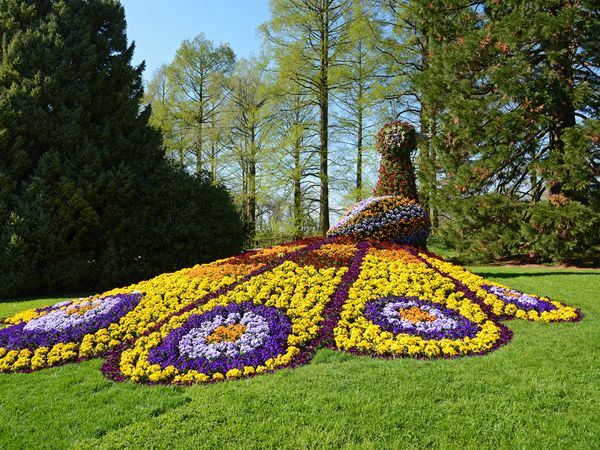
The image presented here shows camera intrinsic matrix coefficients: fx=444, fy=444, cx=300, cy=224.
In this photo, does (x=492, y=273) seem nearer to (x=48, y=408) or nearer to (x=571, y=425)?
(x=571, y=425)

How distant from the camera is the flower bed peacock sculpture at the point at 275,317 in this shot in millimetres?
4777

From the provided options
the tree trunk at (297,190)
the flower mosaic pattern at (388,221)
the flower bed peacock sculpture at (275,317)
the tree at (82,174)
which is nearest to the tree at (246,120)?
the tree trunk at (297,190)

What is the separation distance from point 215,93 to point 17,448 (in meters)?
20.9

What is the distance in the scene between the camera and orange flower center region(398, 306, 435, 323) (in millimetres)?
5598

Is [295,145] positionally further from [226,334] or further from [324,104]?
[226,334]

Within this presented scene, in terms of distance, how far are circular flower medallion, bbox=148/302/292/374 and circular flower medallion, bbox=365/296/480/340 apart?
1227 mm

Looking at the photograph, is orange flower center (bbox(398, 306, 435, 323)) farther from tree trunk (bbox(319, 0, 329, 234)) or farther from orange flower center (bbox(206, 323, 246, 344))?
tree trunk (bbox(319, 0, 329, 234))

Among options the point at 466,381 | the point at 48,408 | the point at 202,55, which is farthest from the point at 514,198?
the point at 202,55

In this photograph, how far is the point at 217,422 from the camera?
10.9ft

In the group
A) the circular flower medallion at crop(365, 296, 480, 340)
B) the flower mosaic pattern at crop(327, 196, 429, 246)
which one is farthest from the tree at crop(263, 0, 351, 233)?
the circular flower medallion at crop(365, 296, 480, 340)

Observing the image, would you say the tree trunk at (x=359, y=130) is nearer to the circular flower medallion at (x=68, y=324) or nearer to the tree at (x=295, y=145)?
the tree at (x=295, y=145)

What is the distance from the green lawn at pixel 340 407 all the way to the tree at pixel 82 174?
6.31 meters

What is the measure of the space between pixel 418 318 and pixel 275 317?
181cm

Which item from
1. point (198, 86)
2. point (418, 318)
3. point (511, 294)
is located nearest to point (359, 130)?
point (198, 86)
